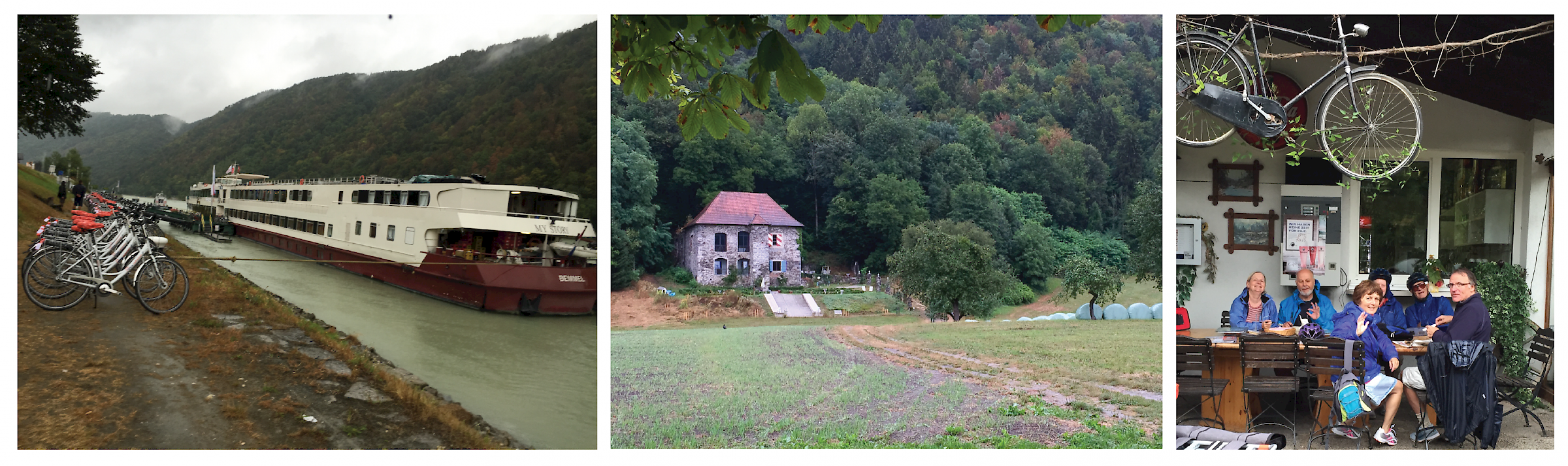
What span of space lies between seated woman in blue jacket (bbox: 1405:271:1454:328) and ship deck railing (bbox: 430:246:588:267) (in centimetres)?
477

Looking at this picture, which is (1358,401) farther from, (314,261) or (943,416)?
(314,261)

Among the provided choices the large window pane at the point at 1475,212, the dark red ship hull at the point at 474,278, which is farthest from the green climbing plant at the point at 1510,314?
the dark red ship hull at the point at 474,278

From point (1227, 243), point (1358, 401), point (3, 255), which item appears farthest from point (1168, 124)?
point (3, 255)

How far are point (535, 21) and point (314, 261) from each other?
158 cm

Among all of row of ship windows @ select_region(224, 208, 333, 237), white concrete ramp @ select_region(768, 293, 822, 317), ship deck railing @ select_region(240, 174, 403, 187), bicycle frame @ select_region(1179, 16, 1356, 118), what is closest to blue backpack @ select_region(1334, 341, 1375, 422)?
bicycle frame @ select_region(1179, 16, 1356, 118)

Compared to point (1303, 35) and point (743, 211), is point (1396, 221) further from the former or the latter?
point (743, 211)

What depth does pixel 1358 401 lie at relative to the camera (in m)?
4.06

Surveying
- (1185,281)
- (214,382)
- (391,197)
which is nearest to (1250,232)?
(1185,281)

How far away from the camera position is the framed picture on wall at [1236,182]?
5.41m

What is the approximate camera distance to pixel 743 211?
614 centimetres

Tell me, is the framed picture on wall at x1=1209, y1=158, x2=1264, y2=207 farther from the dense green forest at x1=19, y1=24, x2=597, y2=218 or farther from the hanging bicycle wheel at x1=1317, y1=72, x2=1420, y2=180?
the dense green forest at x1=19, y1=24, x2=597, y2=218

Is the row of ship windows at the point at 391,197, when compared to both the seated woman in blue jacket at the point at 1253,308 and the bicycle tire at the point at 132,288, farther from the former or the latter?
the seated woman in blue jacket at the point at 1253,308

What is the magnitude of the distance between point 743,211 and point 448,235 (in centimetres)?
268

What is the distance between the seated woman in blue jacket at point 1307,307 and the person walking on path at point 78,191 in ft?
20.6
